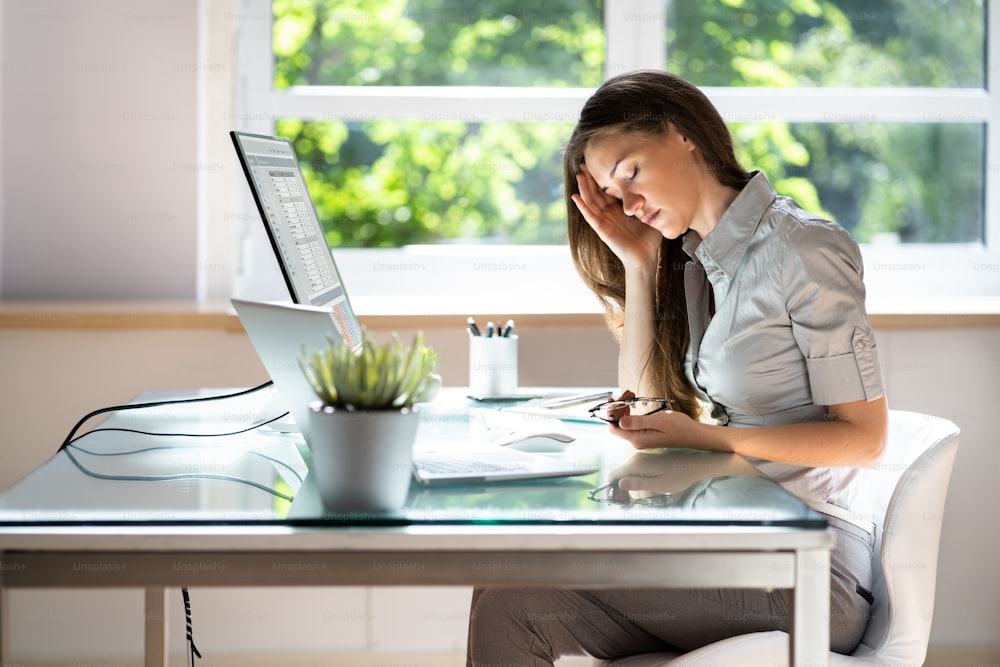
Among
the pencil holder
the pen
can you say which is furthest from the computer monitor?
the pen

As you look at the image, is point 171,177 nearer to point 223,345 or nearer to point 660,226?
point 223,345

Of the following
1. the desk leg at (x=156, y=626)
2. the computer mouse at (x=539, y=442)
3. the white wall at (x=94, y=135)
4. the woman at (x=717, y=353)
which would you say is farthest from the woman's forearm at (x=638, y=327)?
the white wall at (x=94, y=135)

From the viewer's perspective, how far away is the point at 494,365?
6.63 ft

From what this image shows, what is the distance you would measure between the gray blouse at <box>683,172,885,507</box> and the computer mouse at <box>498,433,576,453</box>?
0.34 meters

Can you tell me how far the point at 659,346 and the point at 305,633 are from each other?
1149 mm

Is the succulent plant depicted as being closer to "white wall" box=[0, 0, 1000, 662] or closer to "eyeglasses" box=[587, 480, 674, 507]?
"eyeglasses" box=[587, 480, 674, 507]

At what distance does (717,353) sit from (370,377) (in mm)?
821

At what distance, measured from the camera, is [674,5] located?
2.87 m

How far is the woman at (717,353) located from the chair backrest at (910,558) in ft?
0.12

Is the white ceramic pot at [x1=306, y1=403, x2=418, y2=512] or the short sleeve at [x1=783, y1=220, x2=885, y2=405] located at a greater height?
the short sleeve at [x1=783, y1=220, x2=885, y2=405]

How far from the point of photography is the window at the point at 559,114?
2844mm

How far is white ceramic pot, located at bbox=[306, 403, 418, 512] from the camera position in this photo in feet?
3.43

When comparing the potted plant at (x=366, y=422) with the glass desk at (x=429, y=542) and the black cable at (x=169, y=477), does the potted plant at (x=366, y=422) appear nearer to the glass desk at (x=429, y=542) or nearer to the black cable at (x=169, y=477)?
the glass desk at (x=429, y=542)

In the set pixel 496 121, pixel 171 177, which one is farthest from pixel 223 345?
pixel 496 121
